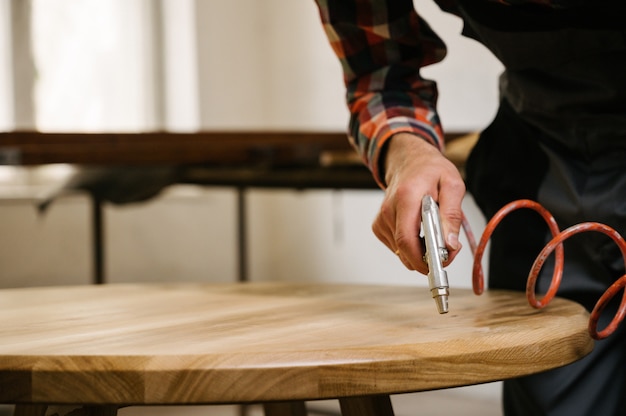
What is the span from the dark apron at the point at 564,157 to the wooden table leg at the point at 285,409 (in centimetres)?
23

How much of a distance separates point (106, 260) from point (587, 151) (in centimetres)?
294

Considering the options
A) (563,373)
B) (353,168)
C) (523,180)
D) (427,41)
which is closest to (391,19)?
(427,41)

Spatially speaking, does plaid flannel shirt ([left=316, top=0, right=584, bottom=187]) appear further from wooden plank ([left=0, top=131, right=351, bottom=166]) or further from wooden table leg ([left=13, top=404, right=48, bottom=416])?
wooden plank ([left=0, top=131, right=351, bottom=166])

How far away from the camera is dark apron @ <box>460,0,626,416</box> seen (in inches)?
32.8

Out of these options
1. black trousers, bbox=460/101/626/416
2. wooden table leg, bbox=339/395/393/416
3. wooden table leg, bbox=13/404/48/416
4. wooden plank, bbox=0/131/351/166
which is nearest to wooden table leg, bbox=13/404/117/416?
wooden table leg, bbox=13/404/48/416

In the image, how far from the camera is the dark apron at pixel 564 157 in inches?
32.8

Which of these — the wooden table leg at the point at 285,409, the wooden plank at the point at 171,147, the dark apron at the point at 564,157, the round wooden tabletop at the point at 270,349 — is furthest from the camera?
the wooden plank at the point at 171,147

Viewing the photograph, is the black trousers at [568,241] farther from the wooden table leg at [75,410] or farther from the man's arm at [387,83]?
the wooden table leg at [75,410]

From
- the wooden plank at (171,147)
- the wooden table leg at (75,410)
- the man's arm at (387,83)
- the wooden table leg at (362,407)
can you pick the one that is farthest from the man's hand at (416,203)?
the wooden plank at (171,147)

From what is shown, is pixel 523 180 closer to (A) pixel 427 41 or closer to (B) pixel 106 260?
(A) pixel 427 41

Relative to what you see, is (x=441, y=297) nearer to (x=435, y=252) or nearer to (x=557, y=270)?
(x=435, y=252)

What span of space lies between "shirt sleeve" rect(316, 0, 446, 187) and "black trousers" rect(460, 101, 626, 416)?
0.31 feet

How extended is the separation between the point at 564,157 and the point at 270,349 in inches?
18.5

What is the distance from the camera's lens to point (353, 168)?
2.11m
